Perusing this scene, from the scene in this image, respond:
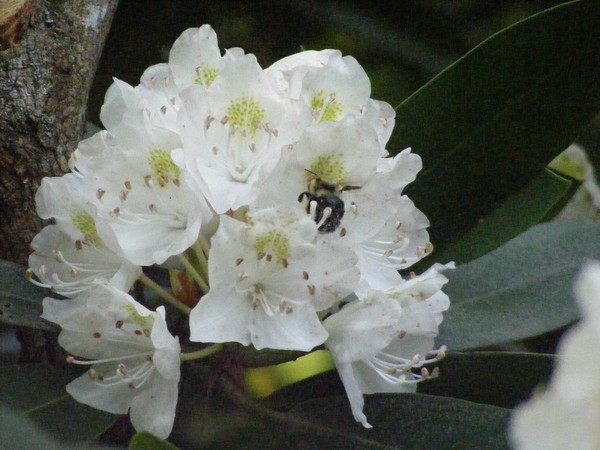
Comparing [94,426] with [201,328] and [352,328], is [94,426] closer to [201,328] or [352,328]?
[201,328]

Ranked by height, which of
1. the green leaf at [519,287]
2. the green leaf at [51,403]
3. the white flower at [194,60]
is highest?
the white flower at [194,60]

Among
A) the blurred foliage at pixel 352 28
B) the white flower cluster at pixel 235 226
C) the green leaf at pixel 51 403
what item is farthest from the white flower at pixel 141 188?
the blurred foliage at pixel 352 28

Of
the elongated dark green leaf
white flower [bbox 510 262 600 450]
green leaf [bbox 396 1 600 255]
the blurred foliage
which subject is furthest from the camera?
the blurred foliage

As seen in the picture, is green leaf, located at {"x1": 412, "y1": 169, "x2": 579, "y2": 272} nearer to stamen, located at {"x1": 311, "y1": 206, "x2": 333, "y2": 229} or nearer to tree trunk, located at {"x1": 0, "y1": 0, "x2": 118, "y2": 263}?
stamen, located at {"x1": 311, "y1": 206, "x2": 333, "y2": 229}

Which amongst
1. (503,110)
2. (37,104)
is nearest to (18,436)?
(37,104)

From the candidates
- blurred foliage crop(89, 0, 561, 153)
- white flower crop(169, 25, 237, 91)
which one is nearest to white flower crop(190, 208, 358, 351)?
white flower crop(169, 25, 237, 91)

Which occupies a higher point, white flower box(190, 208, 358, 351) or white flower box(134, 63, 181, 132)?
white flower box(134, 63, 181, 132)

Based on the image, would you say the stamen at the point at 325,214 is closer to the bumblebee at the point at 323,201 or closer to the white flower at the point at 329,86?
the bumblebee at the point at 323,201
